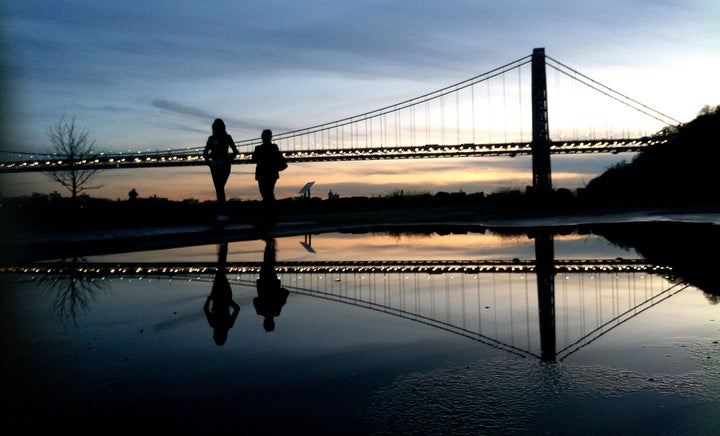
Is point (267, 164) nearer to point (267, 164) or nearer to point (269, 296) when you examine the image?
point (267, 164)

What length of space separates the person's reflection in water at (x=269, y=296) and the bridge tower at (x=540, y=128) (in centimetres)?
3937

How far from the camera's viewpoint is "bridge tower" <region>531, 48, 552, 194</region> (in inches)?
1800

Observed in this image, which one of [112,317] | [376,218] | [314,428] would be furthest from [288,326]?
[376,218]

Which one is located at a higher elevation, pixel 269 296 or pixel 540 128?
pixel 540 128

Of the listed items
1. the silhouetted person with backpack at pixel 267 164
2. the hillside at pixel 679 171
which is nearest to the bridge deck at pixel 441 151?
the hillside at pixel 679 171

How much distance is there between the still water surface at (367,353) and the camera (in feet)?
5.94

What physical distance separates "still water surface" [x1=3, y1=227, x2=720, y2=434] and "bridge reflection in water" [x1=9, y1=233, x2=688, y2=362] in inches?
0.8

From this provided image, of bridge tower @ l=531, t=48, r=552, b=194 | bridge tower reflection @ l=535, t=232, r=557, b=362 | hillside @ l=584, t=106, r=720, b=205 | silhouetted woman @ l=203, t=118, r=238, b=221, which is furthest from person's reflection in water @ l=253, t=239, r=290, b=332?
bridge tower @ l=531, t=48, r=552, b=194

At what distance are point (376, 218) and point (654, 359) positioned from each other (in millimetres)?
14158

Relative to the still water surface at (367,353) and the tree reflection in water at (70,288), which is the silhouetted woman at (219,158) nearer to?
the tree reflection in water at (70,288)

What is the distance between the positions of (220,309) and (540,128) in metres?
47.0

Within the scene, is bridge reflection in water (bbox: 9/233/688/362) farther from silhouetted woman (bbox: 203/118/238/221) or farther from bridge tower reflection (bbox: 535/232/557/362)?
silhouetted woman (bbox: 203/118/238/221)

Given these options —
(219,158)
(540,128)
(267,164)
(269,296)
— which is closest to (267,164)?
(267,164)

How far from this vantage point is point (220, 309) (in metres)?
3.60
